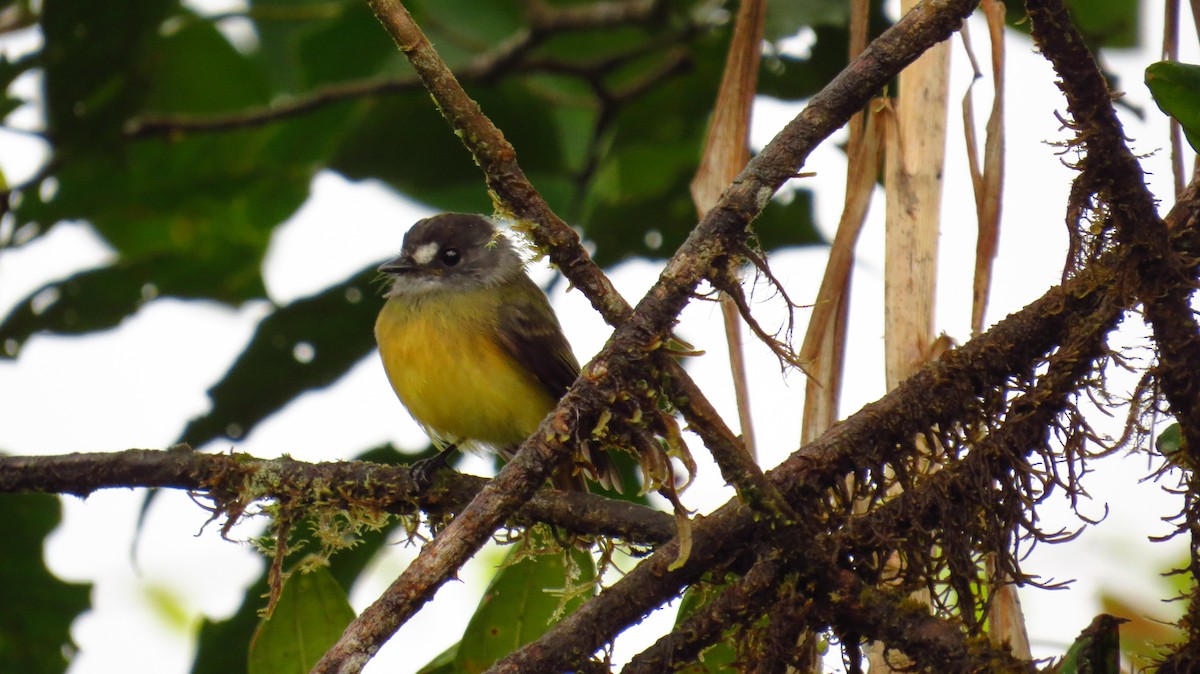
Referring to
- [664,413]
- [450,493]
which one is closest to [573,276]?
[664,413]

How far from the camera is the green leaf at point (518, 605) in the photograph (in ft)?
9.25

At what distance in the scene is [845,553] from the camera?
217 centimetres

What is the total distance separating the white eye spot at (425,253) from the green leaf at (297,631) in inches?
88.4

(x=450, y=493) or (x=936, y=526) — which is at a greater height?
(x=450, y=493)

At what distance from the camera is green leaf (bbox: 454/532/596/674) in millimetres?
2820

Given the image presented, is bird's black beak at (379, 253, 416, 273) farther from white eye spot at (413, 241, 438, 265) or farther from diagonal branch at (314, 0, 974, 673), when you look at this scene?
diagonal branch at (314, 0, 974, 673)

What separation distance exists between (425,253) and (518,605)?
2433 mm

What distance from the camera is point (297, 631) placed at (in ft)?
9.42

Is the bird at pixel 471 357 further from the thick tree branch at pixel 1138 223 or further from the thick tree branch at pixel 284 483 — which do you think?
the thick tree branch at pixel 1138 223

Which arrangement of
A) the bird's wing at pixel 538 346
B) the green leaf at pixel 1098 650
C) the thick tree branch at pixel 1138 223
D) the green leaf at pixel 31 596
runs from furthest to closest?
1. the bird's wing at pixel 538 346
2. the green leaf at pixel 31 596
3. the thick tree branch at pixel 1138 223
4. the green leaf at pixel 1098 650

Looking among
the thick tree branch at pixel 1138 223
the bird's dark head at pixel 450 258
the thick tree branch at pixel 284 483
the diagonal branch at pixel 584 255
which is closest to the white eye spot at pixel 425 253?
the bird's dark head at pixel 450 258

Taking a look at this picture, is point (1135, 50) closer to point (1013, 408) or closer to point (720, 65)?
point (720, 65)

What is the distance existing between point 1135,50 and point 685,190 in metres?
1.99

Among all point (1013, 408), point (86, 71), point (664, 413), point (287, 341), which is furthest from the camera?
point (86, 71)
